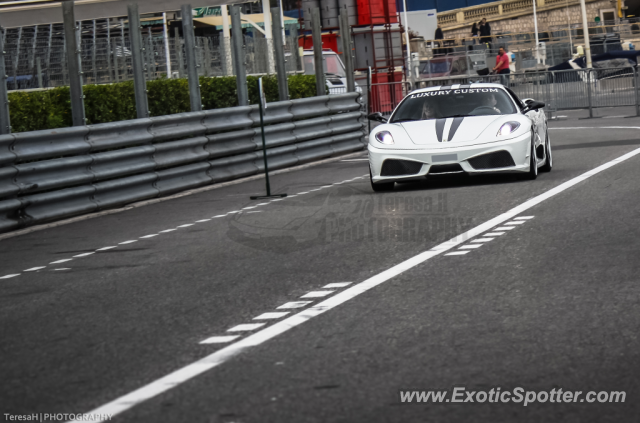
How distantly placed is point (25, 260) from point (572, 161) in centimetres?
876

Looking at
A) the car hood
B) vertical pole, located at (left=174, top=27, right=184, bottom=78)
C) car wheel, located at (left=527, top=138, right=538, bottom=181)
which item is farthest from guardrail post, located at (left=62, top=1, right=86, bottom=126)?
car wheel, located at (left=527, top=138, right=538, bottom=181)

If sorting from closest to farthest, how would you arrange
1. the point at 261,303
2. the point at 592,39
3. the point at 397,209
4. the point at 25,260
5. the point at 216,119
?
the point at 261,303, the point at 25,260, the point at 397,209, the point at 216,119, the point at 592,39

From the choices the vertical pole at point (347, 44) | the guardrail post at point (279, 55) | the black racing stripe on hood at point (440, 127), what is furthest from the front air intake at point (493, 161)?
the vertical pole at point (347, 44)

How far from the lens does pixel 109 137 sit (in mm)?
13875

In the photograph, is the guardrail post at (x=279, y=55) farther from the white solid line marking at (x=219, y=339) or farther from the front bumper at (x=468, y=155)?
the white solid line marking at (x=219, y=339)

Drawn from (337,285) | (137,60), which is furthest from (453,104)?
(337,285)

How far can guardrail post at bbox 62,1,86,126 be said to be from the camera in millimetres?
13859

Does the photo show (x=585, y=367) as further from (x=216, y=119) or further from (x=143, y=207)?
(x=216, y=119)

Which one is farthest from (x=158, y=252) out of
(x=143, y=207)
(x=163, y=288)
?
(x=143, y=207)

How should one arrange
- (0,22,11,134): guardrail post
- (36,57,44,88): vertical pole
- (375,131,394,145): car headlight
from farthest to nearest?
(36,57,44,88): vertical pole → (375,131,394,145): car headlight → (0,22,11,134): guardrail post

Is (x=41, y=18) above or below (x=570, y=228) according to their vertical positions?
above

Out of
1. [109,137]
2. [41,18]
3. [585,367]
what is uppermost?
[41,18]

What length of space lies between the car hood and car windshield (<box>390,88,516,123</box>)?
380mm

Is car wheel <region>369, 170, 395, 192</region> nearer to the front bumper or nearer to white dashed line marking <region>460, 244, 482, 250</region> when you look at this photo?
the front bumper
